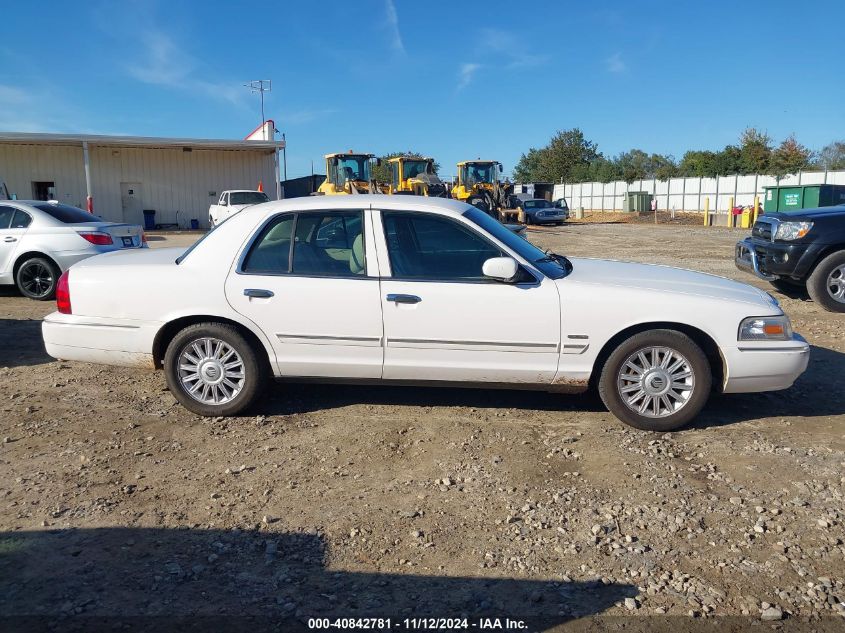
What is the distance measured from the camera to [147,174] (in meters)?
32.8

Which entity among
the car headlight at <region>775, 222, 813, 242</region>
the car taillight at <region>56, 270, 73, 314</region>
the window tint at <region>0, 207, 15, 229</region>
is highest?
the window tint at <region>0, 207, 15, 229</region>

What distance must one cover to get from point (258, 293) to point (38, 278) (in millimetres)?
6592

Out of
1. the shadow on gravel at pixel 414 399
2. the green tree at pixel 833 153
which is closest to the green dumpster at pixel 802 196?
the shadow on gravel at pixel 414 399

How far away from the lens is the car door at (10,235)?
9703 millimetres

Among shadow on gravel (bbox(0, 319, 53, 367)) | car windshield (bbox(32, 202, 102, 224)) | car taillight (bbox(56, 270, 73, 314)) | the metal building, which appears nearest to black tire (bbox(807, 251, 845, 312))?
car taillight (bbox(56, 270, 73, 314))

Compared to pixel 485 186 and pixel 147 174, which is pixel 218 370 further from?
pixel 147 174

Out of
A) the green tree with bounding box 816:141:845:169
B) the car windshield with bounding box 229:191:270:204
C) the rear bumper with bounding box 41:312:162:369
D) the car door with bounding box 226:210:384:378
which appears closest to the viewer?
the car door with bounding box 226:210:384:378

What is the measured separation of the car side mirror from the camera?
181 inches

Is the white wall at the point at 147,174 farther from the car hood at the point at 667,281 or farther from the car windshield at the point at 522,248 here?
the car hood at the point at 667,281

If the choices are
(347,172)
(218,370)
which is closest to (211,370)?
(218,370)

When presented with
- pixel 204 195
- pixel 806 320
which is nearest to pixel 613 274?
pixel 806 320

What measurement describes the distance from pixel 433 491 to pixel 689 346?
2015 millimetres

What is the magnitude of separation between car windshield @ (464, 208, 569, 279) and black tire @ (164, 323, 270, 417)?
1.82m

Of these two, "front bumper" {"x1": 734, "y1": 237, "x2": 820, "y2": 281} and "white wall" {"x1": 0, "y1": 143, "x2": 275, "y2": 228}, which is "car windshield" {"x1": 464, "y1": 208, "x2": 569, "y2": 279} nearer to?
"front bumper" {"x1": 734, "y1": 237, "x2": 820, "y2": 281}
